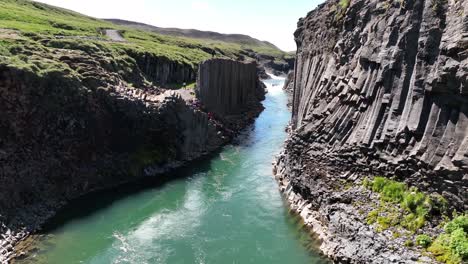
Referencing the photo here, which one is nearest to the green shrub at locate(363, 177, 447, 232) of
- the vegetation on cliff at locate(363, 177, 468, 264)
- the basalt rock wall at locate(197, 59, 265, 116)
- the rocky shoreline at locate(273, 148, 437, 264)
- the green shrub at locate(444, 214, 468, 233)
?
the vegetation on cliff at locate(363, 177, 468, 264)

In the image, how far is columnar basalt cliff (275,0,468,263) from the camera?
29.1 m

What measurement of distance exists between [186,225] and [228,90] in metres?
44.0

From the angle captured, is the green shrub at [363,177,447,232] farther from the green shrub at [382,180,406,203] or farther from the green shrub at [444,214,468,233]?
the green shrub at [444,214,468,233]

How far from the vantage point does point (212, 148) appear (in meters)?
60.7

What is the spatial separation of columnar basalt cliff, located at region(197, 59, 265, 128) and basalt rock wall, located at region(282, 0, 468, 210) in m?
22.2

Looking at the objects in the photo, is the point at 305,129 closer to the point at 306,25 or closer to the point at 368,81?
the point at 368,81

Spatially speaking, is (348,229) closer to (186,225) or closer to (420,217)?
(420,217)

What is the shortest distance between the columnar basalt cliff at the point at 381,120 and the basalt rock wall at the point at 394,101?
0.23 ft

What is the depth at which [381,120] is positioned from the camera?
1387 inches

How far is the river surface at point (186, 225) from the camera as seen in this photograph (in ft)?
107

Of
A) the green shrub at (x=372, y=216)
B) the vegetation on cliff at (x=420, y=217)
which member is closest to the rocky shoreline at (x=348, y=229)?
the green shrub at (x=372, y=216)

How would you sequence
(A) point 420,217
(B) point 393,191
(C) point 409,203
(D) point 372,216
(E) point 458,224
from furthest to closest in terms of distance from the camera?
(B) point 393,191, (D) point 372,216, (C) point 409,203, (A) point 420,217, (E) point 458,224

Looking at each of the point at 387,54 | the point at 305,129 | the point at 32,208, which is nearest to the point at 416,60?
the point at 387,54

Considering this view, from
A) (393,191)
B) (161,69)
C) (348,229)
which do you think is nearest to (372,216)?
(348,229)
